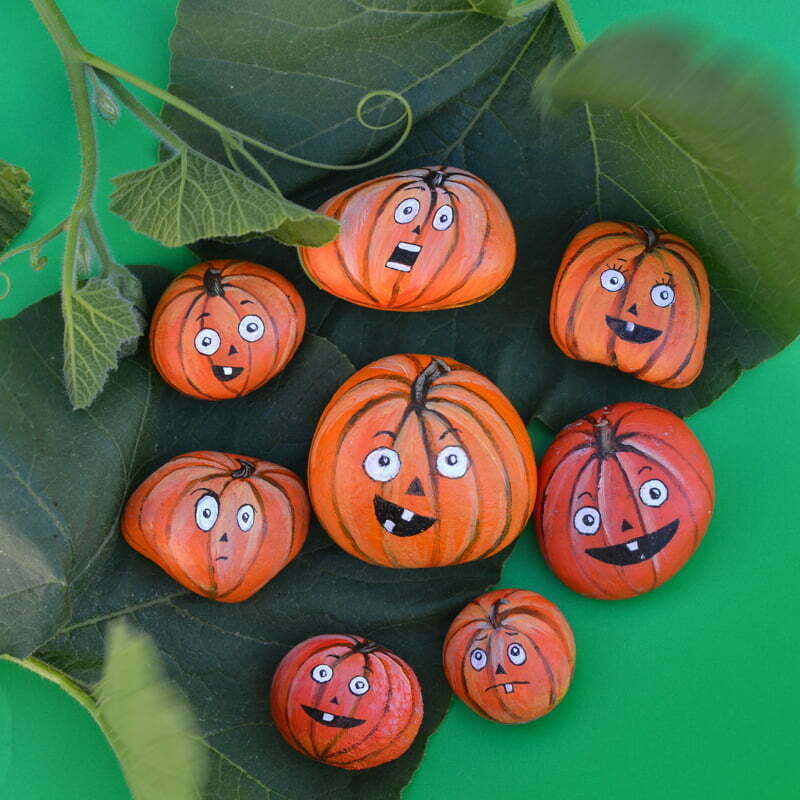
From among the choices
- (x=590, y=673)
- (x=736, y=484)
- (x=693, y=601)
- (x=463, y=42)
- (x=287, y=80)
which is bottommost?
(x=590, y=673)

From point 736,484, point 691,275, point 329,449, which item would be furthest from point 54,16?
point 736,484

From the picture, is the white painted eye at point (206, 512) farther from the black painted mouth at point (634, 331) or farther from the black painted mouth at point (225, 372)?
the black painted mouth at point (634, 331)

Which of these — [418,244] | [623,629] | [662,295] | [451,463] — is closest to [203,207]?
[418,244]

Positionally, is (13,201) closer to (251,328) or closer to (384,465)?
(251,328)

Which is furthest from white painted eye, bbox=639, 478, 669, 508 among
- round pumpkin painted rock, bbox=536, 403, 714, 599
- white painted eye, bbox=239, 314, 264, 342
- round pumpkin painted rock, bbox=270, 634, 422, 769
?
white painted eye, bbox=239, 314, 264, 342

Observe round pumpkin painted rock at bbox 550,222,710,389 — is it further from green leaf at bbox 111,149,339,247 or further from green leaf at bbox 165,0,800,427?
green leaf at bbox 111,149,339,247

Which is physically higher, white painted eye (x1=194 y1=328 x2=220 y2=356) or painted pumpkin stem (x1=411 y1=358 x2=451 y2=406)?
painted pumpkin stem (x1=411 y1=358 x2=451 y2=406)

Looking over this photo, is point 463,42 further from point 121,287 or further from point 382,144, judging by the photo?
point 121,287
